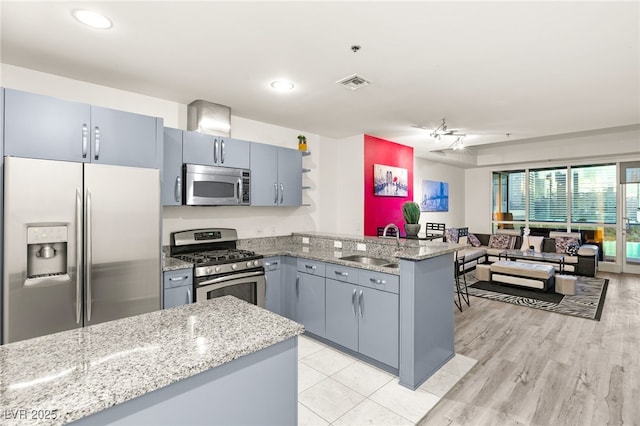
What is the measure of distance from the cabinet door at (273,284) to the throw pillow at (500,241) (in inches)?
237

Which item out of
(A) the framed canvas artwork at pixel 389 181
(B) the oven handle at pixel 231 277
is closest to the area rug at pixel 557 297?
(A) the framed canvas artwork at pixel 389 181

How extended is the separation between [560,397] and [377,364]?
136cm

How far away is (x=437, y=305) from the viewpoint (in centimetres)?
278

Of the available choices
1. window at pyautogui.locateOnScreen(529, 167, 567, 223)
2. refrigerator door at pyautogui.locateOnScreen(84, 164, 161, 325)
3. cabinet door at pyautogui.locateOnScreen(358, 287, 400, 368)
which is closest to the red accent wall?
cabinet door at pyautogui.locateOnScreen(358, 287, 400, 368)

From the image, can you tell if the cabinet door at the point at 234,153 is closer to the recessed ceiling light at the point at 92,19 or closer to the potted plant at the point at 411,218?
the recessed ceiling light at the point at 92,19

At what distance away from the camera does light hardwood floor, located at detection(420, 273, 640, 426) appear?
7.23ft

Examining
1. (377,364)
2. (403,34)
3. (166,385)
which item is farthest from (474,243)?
(166,385)

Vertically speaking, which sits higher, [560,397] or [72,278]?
[72,278]

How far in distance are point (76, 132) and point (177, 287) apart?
1.42 metres

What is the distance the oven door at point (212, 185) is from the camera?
125 inches

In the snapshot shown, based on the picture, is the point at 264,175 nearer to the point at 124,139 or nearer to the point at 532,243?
the point at 124,139

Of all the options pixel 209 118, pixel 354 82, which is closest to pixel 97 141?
pixel 209 118

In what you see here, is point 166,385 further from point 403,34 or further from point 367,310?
point 403,34

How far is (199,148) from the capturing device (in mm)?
3287
